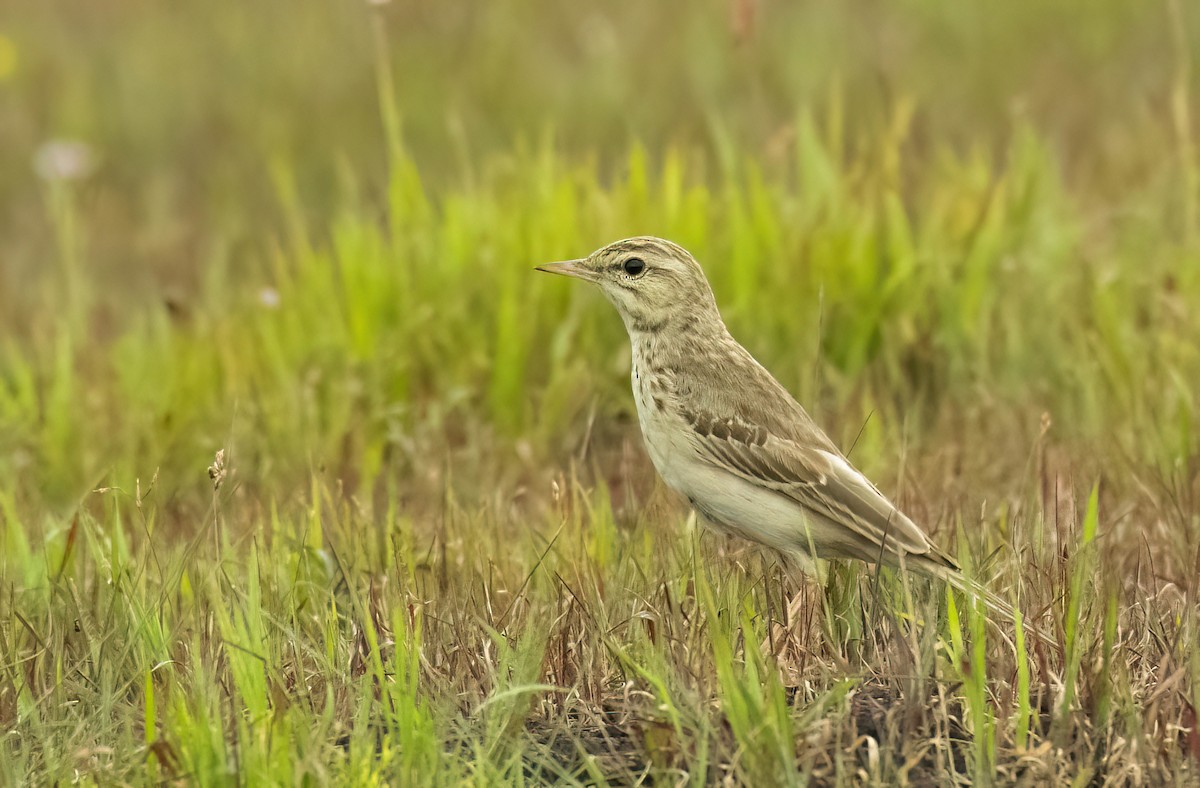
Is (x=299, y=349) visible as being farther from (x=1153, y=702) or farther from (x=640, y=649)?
(x=1153, y=702)

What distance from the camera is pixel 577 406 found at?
6.27m

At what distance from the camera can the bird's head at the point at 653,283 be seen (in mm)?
4836

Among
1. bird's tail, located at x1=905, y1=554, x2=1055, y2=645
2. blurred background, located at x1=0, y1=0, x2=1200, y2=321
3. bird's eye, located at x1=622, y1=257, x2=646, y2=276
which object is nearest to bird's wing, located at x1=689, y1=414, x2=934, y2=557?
bird's tail, located at x1=905, y1=554, x2=1055, y2=645

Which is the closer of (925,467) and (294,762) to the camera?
(294,762)

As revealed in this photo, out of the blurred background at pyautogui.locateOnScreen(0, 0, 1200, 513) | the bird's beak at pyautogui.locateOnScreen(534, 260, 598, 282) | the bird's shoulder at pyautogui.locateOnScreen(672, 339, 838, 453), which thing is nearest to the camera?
the bird's shoulder at pyautogui.locateOnScreen(672, 339, 838, 453)

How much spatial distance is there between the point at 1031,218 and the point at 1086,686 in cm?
376

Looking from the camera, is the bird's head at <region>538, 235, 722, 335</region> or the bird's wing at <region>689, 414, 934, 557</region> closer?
the bird's wing at <region>689, 414, 934, 557</region>

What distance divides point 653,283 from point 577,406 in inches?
58.2

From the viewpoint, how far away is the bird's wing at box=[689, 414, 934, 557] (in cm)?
432

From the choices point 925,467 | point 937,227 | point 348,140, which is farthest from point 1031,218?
point 348,140

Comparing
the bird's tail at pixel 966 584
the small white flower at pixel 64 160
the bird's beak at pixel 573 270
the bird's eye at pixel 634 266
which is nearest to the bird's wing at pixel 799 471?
the bird's tail at pixel 966 584

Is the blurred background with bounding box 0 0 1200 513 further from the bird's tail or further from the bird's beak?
the bird's tail

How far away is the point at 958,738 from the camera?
3592mm

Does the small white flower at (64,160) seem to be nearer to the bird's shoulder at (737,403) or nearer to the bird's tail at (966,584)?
the bird's shoulder at (737,403)
